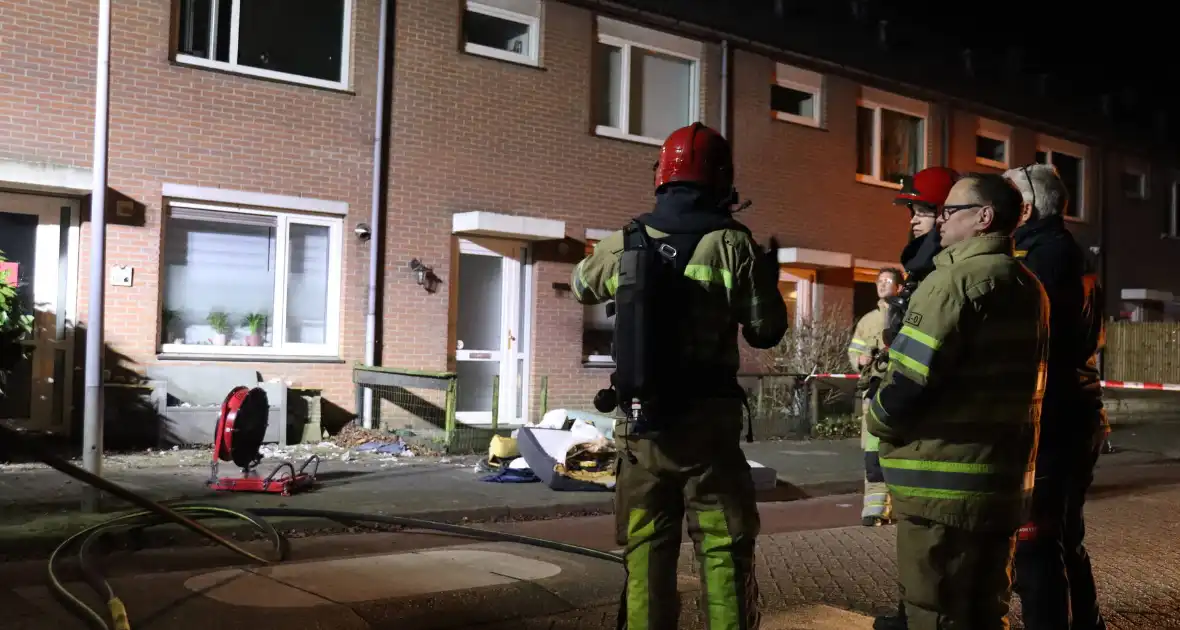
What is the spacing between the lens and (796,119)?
15.6 meters

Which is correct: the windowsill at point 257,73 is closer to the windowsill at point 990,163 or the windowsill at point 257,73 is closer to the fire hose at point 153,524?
the fire hose at point 153,524

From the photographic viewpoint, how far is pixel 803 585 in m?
5.38

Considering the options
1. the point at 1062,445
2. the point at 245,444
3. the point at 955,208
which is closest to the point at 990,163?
the point at 245,444

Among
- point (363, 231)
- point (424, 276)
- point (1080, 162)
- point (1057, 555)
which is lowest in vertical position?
point (1057, 555)

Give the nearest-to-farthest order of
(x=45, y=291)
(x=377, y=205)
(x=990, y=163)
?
(x=45, y=291)
(x=377, y=205)
(x=990, y=163)

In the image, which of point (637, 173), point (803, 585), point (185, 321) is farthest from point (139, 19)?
point (803, 585)

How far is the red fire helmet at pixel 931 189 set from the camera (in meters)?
4.74

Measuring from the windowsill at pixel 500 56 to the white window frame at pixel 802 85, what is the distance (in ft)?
14.3

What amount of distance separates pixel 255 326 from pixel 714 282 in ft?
29.0

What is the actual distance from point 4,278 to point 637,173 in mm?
7975

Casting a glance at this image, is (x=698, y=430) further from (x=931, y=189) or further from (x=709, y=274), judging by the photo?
(x=931, y=189)

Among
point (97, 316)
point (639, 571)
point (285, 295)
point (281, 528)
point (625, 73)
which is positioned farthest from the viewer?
point (625, 73)

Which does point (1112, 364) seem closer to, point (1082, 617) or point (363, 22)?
point (363, 22)

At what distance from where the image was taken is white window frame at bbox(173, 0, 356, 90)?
10.8m
